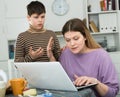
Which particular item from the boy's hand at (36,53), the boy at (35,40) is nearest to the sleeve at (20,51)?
the boy at (35,40)

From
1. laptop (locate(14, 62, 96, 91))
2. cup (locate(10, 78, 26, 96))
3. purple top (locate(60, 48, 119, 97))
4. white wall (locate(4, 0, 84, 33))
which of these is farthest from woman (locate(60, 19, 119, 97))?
white wall (locate(4, 0, 84, 33))

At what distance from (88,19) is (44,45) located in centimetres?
216

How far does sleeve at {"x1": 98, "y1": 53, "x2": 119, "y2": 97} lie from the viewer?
5.54 ft

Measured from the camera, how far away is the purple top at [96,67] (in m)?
1.70

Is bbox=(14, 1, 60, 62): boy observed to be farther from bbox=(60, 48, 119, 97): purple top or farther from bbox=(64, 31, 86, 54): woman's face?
bbox=(64, 31, 86, 54): woman's face

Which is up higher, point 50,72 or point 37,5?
point 37,5

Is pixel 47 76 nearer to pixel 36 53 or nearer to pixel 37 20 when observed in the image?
pixel 36 53

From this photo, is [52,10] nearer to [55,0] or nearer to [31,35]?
[55,0]

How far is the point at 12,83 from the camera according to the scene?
1551 millimetres

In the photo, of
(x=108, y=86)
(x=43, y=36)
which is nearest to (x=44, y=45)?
(x=43, y=36)

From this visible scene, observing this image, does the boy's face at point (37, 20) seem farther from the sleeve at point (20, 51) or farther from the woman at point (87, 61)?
the woman at point (87, 61)

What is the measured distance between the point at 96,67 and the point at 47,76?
0.41m

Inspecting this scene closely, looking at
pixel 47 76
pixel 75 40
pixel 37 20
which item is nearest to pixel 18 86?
pixel 47 76

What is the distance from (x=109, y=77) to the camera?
1698 mm
